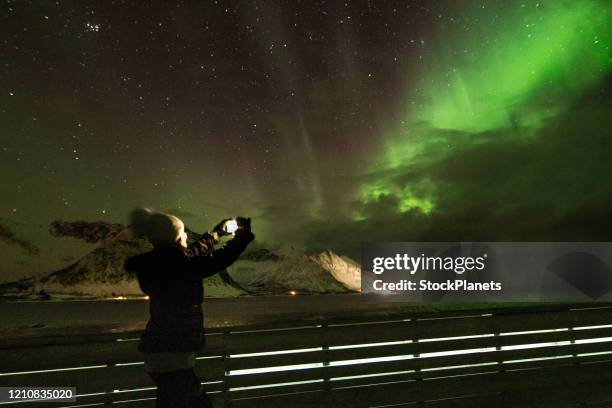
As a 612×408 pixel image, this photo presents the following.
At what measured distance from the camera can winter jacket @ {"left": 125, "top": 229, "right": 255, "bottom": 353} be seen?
3.28m

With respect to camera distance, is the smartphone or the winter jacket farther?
the smartphone

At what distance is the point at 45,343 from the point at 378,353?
288cm

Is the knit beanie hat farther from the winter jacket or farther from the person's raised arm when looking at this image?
the person's raised arm

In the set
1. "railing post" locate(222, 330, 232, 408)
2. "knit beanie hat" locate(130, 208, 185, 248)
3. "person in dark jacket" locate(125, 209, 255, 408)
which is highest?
"knit beanie hat" locate(130, 208, 185, 248)

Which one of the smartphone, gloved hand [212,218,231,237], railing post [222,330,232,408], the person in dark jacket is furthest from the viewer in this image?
railing post [222,330,232,408]

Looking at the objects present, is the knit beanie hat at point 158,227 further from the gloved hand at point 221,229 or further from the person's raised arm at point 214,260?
the gloved hand at point 221,229

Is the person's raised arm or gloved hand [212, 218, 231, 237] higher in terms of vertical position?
gloved hand [212, 218, 231, 237]

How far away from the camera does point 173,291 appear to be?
3.30 m

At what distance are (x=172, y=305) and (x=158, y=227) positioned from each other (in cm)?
50

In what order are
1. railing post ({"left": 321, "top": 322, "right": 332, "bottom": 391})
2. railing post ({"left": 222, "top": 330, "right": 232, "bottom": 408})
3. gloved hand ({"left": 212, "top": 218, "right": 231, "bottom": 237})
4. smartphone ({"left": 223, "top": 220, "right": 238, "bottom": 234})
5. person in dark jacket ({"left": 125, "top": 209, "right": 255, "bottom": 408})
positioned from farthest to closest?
railing post ({"left": 321, "top": 322, "right": 332, "bottom": 391}) → railing post ({"left": 222, "top": 330, "right": 232, "bottom": 408}) → gloved hand ({"left": 212, "top": 218, "right": 231, "bottom": 237}) → smartphone ({"left": 223, "top": 220, "right": 238, "bottom": 234}) → person in dark jacket ({"left": 125, "top": 209, "right": 255, "bottom": 408})

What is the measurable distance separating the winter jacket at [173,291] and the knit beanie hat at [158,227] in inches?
2.8

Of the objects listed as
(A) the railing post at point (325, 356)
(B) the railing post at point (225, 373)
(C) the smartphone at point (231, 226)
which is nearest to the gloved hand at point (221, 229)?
(C) the smartphone at point (231, 226)

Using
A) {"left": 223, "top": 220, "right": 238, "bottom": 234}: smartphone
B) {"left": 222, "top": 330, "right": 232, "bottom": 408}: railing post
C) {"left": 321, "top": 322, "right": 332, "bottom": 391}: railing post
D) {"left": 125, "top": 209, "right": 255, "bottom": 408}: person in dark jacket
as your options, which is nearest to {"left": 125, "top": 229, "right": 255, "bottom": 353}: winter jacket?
{"left": 125, "top": 209, "right": 255, "bottom": 408}: person in dark jacket

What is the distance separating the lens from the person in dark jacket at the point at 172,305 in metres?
3.28
